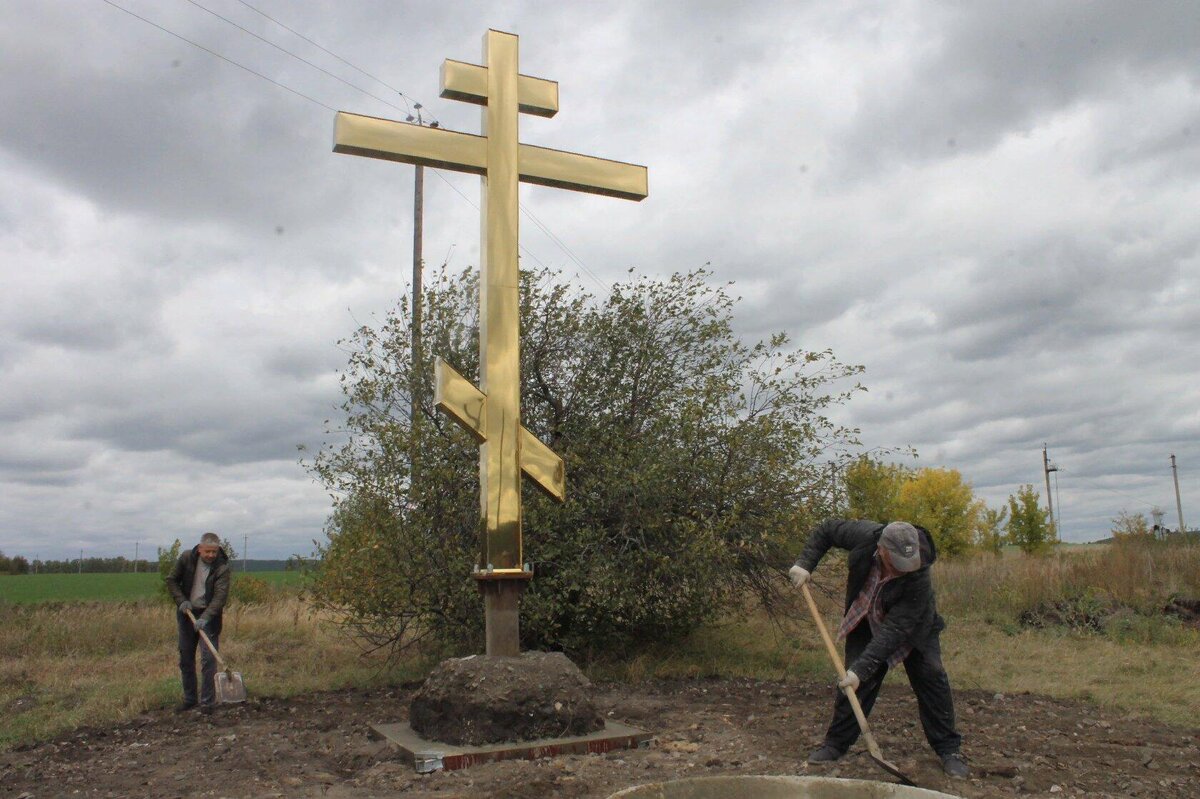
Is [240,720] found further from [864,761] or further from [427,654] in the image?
[864,761]

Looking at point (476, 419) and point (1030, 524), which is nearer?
point (476, 419)

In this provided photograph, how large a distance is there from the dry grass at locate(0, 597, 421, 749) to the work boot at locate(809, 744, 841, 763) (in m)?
5.23

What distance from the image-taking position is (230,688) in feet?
25.8

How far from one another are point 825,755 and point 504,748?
175cm

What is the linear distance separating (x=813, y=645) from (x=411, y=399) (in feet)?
17.9

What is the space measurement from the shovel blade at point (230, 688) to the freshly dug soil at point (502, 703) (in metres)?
2.75

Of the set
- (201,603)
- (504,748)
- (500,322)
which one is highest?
(500,322)

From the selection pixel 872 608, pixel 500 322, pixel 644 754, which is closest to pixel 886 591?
pixel 872 608

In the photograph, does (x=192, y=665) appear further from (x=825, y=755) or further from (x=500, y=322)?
(x=825, y=755)

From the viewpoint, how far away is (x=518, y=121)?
6410mm

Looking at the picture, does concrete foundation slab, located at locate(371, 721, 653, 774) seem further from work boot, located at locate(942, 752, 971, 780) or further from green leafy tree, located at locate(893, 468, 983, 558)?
green leafy tree, located at locate(893, 468, 983, 558)

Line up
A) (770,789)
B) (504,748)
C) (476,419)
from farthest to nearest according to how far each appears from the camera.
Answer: (476,419)
(504,748)
(770,789)

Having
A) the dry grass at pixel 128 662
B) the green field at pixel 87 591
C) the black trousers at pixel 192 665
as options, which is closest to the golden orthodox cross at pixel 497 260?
the black trousers at pixel 192 665

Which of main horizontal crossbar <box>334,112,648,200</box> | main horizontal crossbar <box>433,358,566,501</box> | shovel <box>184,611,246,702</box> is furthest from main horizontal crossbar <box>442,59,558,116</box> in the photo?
shovel <box>184,611,246,702</box>
